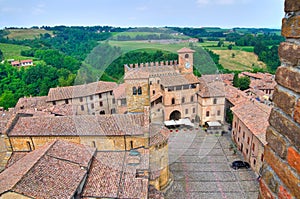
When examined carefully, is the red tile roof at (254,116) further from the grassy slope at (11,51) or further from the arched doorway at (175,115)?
the grassy slope at (11,51)

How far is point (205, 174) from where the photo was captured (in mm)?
22031

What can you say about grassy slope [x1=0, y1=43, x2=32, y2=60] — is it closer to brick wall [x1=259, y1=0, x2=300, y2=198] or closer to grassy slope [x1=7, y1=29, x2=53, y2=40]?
grassy slope [x1=7, y1=29, x2=53, y2=40]

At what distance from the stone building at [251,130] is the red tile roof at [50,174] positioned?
15.7 metres

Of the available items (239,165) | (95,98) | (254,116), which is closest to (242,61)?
(254,116)

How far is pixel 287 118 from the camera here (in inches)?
92.5

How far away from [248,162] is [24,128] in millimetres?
22493

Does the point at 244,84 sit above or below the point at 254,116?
above

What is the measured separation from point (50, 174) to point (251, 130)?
61.6ft

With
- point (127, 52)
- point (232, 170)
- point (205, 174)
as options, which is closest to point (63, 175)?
point (127, 52)

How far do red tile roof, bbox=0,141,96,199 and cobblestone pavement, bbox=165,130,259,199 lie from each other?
8471 millimetres

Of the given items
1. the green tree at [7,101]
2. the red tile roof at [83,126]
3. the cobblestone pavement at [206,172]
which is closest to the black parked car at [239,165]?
the cobblestone pavement at [206,172]

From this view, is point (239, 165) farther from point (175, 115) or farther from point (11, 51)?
point (11, 51)

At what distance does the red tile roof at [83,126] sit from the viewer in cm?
1773

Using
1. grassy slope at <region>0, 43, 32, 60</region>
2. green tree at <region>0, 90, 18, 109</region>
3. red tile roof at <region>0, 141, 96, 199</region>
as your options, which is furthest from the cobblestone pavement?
grassy slope at <region>0, 43, 32, 60</region>
